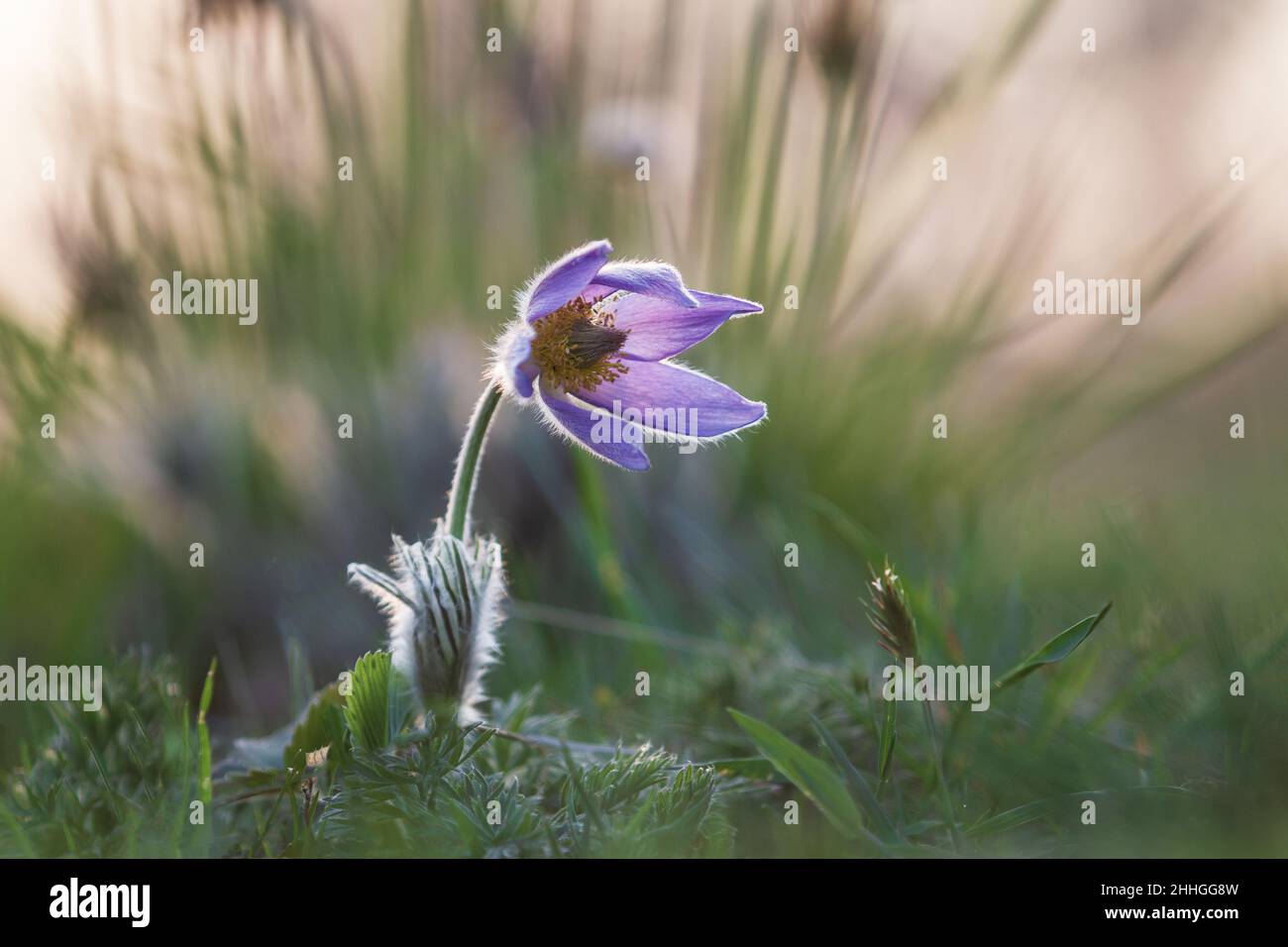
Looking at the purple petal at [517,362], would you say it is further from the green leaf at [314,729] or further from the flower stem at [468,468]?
the green leaf at [314,729]

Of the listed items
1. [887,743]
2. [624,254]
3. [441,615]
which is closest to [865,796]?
[887,743]

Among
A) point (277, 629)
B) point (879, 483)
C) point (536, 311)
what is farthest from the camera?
point (879, 483)

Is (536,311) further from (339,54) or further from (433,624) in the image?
(339,54)

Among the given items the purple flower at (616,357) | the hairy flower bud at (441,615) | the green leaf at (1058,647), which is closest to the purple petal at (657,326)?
the purple flower at (616,357)

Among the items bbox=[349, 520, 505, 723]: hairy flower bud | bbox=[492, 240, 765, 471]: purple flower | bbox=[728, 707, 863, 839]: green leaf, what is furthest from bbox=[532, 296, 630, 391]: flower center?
bbox=[728, 707, 863, 839]: green leaf

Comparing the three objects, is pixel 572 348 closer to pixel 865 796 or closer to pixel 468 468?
pixel 468 468

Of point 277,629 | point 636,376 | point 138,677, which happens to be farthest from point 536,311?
point 277,629
